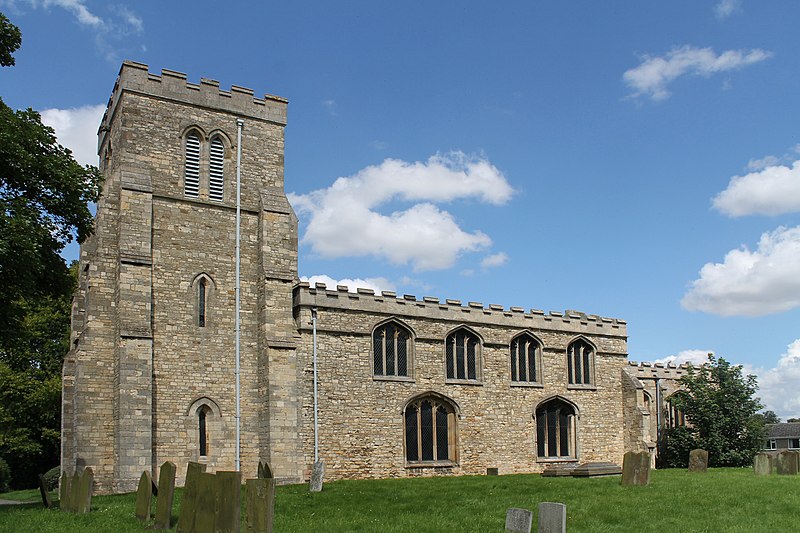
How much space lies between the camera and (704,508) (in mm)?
15203

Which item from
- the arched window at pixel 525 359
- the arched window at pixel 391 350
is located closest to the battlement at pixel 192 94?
the arched window at pixel 391 350

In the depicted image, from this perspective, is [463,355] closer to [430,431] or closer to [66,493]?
[430,431]

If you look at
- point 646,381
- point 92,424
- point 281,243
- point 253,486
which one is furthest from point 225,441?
point 646,381

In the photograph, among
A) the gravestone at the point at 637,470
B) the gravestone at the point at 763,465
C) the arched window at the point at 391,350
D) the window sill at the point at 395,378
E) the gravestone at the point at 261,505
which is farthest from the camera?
the arched window at the point at 391,350

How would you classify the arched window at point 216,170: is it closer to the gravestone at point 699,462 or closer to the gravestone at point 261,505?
the gravestone at point 261,505

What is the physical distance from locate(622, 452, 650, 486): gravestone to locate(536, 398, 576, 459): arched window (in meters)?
11.3

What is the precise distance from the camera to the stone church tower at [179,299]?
23.2m

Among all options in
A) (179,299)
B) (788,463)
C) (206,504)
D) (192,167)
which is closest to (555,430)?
(788,463)

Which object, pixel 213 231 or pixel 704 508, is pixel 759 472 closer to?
pixel 704 508

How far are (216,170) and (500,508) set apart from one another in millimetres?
15681

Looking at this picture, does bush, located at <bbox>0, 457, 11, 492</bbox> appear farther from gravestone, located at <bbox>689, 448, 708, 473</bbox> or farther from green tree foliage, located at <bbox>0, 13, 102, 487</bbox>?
gravestone, located at <bbox>689, 448, 708, 473</bbox>

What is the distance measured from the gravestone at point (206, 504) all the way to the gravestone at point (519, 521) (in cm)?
417

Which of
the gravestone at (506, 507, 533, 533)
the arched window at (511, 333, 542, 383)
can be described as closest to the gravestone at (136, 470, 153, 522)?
the gravestone at (506, 507, 533, 533)

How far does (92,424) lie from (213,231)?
6783mm
